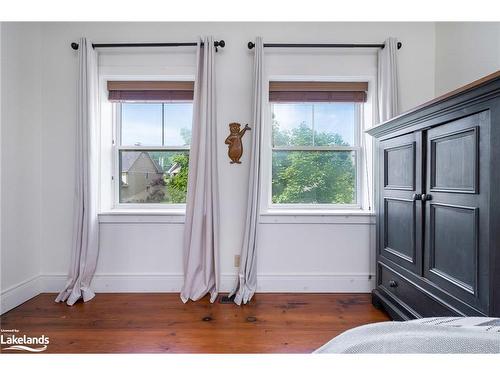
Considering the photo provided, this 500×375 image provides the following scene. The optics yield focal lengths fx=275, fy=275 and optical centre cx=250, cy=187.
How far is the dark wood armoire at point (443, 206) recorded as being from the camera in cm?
115

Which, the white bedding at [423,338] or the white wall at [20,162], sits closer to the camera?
the white bedding at [423,338]

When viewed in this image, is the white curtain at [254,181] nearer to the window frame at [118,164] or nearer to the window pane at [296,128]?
the window pane at [296,128]

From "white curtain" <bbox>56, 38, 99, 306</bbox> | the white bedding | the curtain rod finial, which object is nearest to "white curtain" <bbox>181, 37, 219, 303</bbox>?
the curtain rod finial

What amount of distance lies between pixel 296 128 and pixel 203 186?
104cm

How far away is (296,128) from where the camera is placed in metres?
2.60

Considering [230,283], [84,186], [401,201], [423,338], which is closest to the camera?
[423,338]

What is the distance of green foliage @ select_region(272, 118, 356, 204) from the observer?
2.59 metres

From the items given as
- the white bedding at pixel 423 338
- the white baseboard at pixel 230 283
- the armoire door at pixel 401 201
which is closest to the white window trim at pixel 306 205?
the armoire door at pixel 401 201

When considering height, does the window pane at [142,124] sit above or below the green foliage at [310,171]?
above

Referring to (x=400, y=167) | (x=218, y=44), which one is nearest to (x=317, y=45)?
(x=218, y=44)

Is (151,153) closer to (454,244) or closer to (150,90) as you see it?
(150,90)

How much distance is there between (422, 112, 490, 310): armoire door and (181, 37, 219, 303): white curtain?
1.51 m

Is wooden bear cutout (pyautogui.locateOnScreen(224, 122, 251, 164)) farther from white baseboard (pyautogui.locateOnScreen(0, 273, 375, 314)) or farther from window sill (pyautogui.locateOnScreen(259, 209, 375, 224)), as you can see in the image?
white baseboard (pyautogui.locateOnScreen(0, 273, 375, 314))
